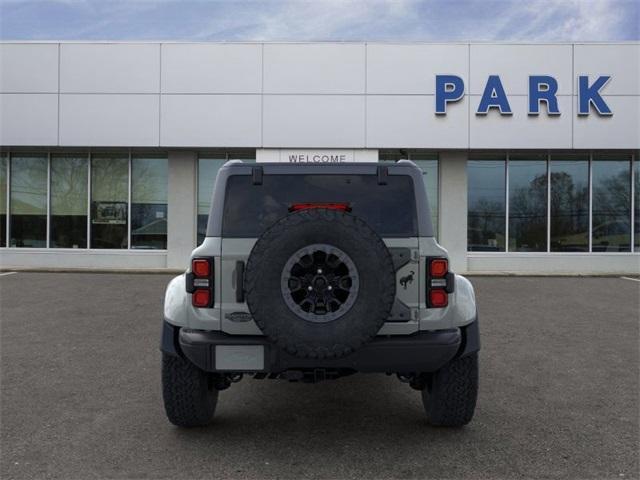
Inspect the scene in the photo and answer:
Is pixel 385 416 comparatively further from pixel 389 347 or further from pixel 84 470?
pixel 84 470

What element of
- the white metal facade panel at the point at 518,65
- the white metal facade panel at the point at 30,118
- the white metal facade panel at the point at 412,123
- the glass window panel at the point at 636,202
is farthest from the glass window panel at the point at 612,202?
the white metal facade panel at the point at 30,118

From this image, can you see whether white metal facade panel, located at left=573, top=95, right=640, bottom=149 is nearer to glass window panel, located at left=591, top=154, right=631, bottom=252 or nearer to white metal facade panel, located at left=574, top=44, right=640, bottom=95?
white metal facade panel, located at left=574, top=44, right=640, bottom=95

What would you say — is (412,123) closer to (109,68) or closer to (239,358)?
(109,68)

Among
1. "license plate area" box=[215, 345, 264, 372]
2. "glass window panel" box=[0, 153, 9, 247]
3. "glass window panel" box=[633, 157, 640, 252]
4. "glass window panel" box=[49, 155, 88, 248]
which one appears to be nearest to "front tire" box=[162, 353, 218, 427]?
"license plate area" box=[215, 345, 264, 372]

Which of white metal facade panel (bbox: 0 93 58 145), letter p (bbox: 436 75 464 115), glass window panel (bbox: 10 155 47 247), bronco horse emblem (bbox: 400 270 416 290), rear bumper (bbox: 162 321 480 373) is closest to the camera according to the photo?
rear bumper (bbox: 162 321 480 373)

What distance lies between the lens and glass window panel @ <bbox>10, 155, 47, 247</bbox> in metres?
15.9

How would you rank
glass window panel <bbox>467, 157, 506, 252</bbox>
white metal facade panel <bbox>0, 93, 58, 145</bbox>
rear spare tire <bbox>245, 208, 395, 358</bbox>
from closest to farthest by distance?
1. rear spare tire <bbox>245, 208, 395, 358</bbox>
2. white metal facade panel <bbox>0, 93, 58, 145</bbox>
3. glass window panel <bbox>467, 157, 506, 252</bbox>

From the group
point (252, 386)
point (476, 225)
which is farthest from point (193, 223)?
point (252, 386)

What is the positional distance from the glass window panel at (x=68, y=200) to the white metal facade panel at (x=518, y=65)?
40.7ft

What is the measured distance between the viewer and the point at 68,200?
1592cm

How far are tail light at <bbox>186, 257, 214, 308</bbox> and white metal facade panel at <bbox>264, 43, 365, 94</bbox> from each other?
1210 centimetres

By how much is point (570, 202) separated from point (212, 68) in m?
11.8

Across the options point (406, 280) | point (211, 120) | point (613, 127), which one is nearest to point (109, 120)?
point (211, 120)

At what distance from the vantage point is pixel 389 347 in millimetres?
3111
